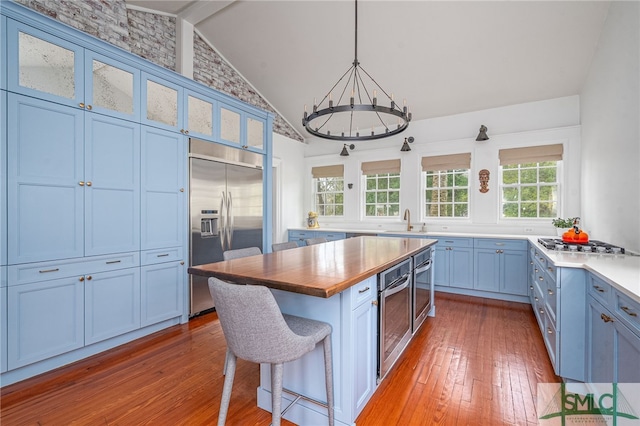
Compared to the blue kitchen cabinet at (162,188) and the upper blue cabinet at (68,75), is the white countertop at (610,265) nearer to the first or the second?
the blue kitchen cabinet at (162,188)

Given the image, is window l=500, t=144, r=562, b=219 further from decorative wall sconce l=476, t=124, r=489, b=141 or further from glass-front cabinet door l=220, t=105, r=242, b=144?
glass-front cabinet door l=220, t=105, r=242, b=144

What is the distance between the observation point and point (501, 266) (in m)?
4.05

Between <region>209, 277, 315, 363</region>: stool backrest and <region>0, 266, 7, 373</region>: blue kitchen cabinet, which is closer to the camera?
<region>209, 277, 315, 363</region>: stool backrest

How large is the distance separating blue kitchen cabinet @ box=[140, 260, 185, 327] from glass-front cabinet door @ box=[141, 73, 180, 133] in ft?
4.43

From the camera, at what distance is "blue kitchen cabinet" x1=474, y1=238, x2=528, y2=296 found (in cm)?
394

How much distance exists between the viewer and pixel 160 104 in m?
3.02

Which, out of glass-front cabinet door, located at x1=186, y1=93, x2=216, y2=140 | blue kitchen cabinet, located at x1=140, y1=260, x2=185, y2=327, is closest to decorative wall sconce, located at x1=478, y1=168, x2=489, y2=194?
glass-front cabinet door, located at x1=186, y1=93, x2=216, y2=140

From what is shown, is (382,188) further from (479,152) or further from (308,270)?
(308,270)

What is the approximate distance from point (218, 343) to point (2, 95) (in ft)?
8.21

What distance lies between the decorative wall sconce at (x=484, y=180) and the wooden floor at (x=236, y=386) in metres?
2.35

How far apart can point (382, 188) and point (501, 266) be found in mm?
2430

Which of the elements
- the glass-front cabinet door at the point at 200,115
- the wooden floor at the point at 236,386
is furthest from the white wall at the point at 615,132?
the glass-front cabinet door at the point at 200,115

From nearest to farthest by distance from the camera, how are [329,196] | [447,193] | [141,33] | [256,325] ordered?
1. [256,325]
2. [141,33]
3. [447,193]
4. [329,196]

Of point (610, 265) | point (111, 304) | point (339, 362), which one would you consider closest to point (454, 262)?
point (610, 265)
